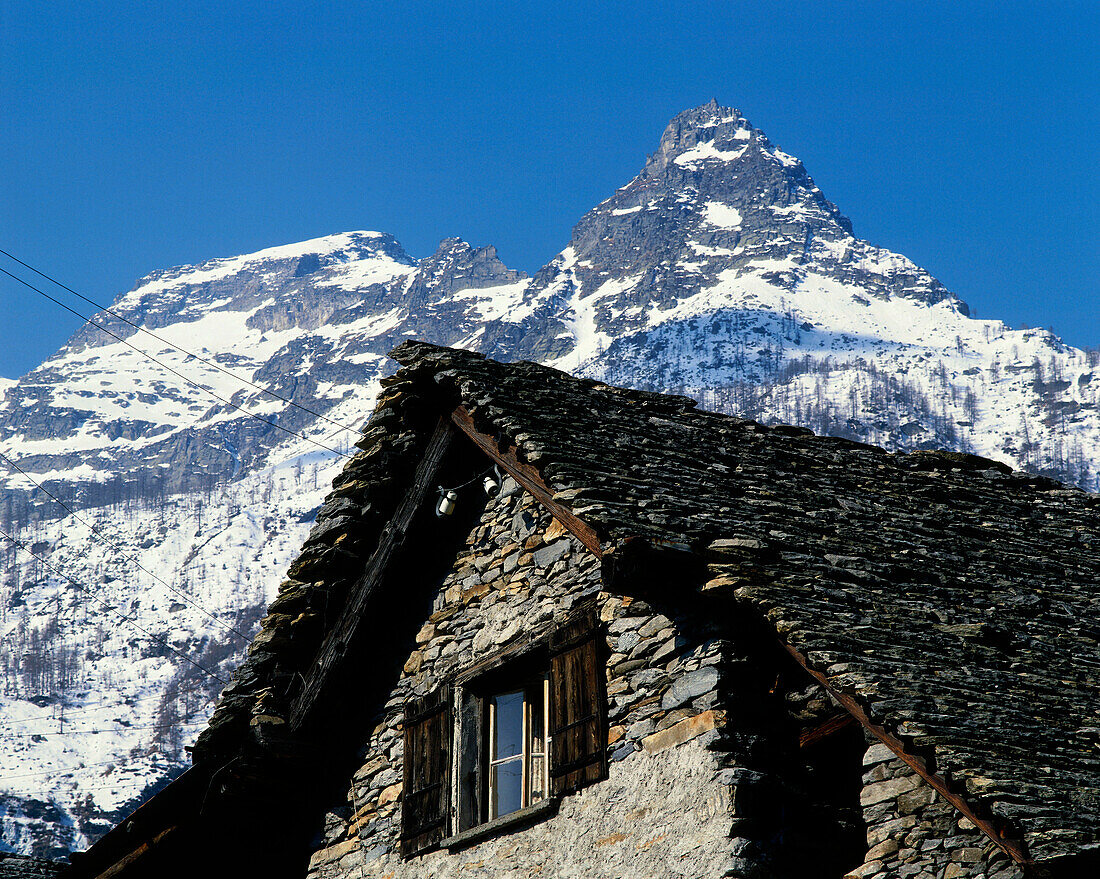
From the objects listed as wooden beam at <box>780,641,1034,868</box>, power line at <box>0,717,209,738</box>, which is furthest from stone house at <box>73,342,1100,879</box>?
power line at <box>0,717,209,738</box>

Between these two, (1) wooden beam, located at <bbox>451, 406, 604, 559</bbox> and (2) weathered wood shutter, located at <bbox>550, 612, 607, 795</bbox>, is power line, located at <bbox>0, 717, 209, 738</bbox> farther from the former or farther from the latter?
(2) weathered wood shutter, located at <bbox>550, 612, 607, 795</bbox>

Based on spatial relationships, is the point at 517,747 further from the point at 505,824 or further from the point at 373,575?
the point at 373,575

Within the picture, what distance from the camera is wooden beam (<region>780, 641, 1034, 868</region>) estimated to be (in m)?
5.03

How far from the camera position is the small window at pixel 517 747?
27.2 feet

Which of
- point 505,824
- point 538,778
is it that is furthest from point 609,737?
point 505,824

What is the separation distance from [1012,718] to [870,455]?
5.66 metres

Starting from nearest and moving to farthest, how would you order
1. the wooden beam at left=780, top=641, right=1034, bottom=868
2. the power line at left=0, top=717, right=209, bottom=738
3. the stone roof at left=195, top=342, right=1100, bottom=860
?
1. the wooden beam at left=780, top=641, right=1034, bottom=868
2. the stone roof at left=195, top=342, right=1100, bottom=860
3. the power line at left=0, top=717, right=209, bottom=738

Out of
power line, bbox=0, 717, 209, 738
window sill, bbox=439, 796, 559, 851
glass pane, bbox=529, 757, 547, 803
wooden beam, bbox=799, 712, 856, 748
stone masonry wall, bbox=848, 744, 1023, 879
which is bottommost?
stone masonry wall, bbox=848, 744, 1023, 879

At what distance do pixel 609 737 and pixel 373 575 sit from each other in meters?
2.93

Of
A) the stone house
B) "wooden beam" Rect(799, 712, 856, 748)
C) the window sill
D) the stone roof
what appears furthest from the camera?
the window sill

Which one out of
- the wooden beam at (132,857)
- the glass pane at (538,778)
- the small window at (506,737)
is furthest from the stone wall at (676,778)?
the wooden beam at (132,857)

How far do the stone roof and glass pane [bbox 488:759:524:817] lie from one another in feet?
6.73

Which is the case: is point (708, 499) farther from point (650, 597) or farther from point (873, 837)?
point (873, 837)

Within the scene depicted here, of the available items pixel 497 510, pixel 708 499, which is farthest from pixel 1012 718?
pixel 497 510
